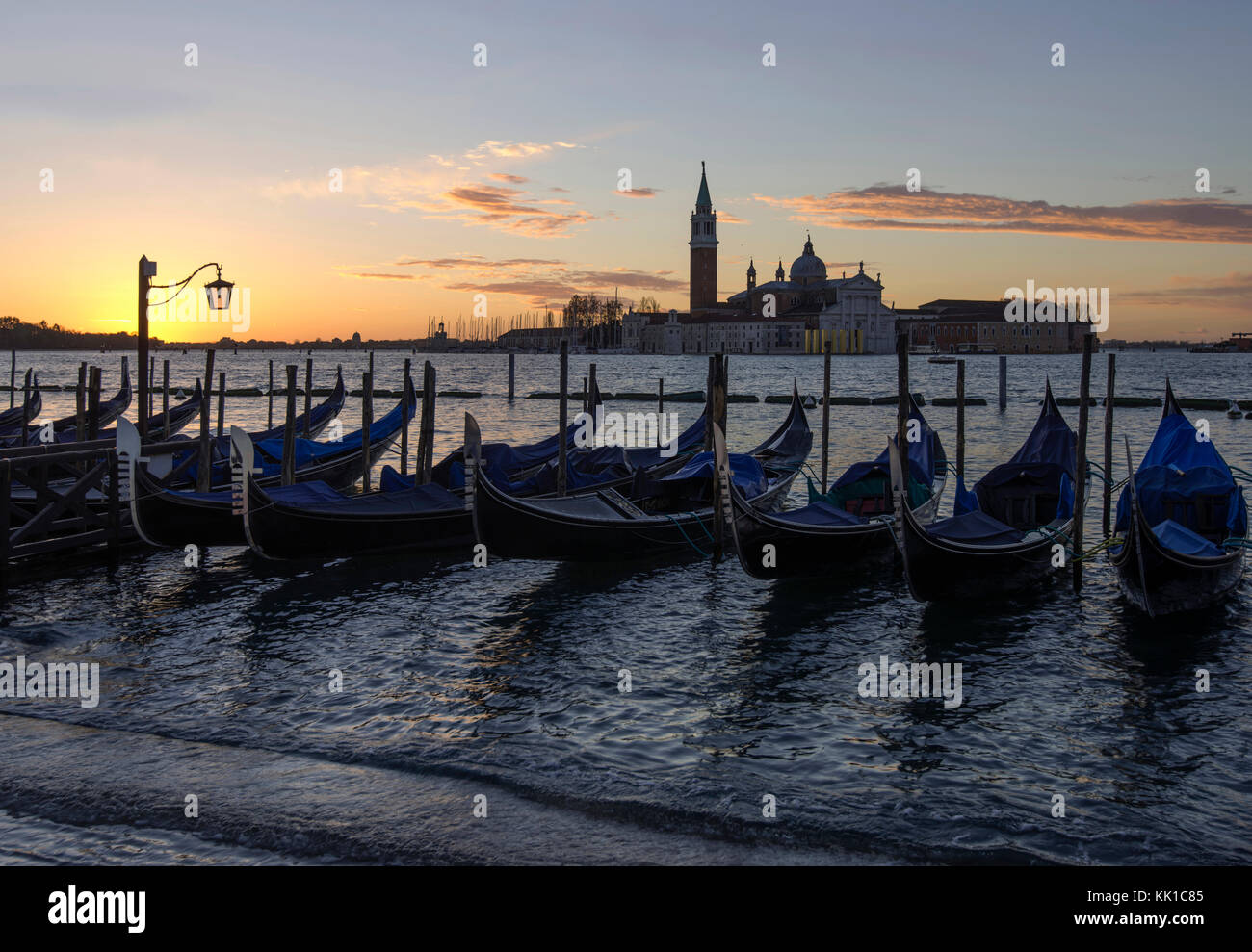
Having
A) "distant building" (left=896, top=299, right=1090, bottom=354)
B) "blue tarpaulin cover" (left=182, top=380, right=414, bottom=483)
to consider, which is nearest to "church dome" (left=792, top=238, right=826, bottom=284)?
"distant building" (left=896, top=299, right=1090, bottom=354)

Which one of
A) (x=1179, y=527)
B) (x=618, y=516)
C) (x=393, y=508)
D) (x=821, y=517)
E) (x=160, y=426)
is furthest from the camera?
(x=160, y=426)

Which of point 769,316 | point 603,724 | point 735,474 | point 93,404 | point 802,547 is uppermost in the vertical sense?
point 769,316

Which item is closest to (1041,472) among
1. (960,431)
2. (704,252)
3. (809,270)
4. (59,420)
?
(960,431)

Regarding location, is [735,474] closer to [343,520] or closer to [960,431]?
[960,431]

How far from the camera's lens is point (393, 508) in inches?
403

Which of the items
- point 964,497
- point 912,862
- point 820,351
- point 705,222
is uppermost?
point 705,222

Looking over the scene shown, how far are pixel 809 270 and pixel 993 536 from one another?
382ft

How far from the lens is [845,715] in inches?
235

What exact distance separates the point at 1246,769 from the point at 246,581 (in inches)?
307

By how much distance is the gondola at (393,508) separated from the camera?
9.06m

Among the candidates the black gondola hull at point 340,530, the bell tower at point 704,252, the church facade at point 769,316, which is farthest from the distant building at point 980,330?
the black gondola hull at point 340,530

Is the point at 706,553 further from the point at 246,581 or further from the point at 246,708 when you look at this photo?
the point at 246,708
